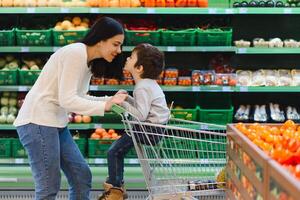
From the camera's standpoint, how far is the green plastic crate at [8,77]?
5.27 m

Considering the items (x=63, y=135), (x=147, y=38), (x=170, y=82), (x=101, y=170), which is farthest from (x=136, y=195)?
(x=63, y=135)

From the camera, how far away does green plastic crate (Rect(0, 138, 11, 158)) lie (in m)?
5.26

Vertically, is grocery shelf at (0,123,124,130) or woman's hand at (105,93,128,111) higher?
woman's hand at (105,93,128,111)

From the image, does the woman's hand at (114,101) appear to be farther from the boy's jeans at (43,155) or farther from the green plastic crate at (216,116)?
the green plastic crate at (216,116)

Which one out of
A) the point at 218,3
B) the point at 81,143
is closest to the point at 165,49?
the point at 218,3

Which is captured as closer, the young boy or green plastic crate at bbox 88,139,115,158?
the young boy

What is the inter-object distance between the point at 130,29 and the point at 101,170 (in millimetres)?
1391

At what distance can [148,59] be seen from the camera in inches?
155

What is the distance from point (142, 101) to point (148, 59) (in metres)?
0.32

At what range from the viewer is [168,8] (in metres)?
5.21

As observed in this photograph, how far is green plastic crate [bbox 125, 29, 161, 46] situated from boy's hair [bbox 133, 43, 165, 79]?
122 cm

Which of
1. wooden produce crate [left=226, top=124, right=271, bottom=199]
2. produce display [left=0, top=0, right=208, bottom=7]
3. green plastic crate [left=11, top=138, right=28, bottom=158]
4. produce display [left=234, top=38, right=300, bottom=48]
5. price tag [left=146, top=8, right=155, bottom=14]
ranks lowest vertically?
green plastic crate [left=11, top=138, right=28, bottom=158]

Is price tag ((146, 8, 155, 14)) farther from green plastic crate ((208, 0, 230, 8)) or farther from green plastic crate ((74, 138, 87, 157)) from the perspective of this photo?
green plastic crate ((74, 138, 87, 157))

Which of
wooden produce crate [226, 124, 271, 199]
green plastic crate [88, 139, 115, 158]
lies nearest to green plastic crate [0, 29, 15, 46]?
green plastic crate [88, 139, 115, 158]
